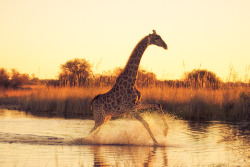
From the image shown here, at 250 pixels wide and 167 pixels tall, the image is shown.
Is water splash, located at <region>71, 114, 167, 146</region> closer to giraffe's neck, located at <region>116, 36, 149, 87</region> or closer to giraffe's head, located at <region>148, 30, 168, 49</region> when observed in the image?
giraffe's neck, located at <region>116, 36, 149, 87</region>

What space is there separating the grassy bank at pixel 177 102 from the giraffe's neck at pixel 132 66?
18.8 feet

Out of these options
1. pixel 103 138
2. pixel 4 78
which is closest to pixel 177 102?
pixel 103 138

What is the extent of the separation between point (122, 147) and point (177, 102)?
8.30 m

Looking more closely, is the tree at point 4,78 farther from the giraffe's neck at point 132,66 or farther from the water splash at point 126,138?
the giraffe's neck at point 132,66

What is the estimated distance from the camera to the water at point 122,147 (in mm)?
6035

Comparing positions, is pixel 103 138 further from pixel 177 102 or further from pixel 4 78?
pixel 4 78

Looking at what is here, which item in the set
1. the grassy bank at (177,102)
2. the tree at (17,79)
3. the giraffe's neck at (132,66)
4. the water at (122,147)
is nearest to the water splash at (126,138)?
the water at (122,147)

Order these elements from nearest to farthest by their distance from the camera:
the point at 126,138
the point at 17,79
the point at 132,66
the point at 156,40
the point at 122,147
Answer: the point at 122,147
the point at 126,138
the point at 132,66
the point at 156,40
the point at 17,79

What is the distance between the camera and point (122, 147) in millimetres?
7578

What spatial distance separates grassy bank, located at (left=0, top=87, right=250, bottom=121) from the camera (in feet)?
47.1

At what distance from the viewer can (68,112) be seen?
54.0 feet

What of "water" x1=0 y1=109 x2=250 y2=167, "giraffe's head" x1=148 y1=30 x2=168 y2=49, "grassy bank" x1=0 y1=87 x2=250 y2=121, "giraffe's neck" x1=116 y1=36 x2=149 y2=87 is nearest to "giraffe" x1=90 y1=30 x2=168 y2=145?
"giraffe's neck" x1=116 y1=36 x2=149 y2=87

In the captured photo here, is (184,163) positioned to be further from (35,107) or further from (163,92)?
(35,107)

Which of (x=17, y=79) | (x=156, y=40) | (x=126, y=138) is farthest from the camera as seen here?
(x=17, y=79)
